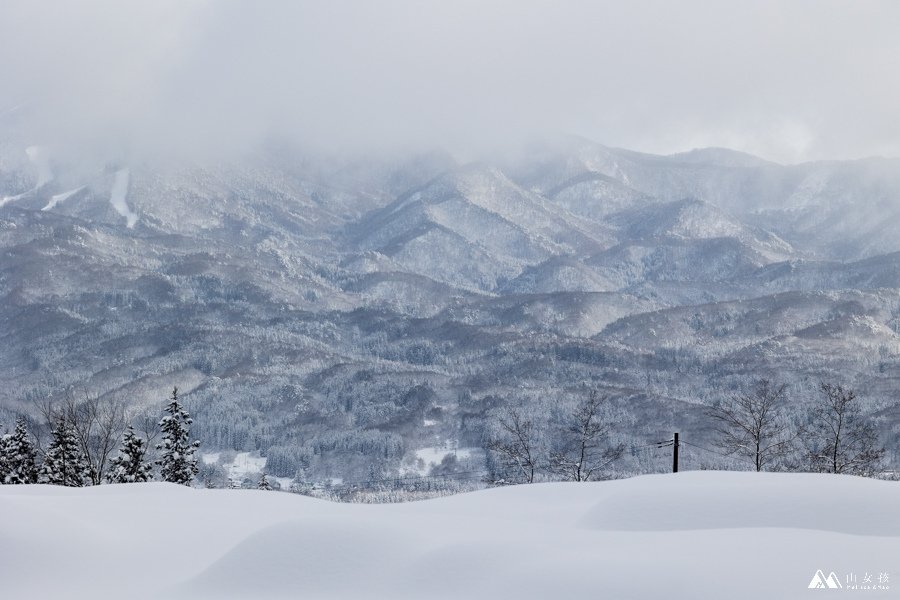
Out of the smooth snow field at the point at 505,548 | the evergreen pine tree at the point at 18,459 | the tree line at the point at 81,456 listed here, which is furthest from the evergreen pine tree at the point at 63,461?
the smooth snow field at the point at 505,548

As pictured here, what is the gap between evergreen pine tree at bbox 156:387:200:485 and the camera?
54344mm

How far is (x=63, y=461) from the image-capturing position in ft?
174

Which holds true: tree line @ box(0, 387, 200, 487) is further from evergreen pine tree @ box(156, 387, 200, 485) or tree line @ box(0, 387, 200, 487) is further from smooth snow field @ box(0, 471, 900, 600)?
smooth snow field @ box(0, 471, 900, 600)

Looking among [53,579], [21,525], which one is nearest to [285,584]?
[53,579]

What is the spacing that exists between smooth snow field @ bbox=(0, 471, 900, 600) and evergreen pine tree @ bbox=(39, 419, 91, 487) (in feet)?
94.3

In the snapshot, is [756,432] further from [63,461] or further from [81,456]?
[81,456]

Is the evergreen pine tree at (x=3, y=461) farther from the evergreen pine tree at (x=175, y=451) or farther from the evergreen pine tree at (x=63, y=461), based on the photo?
the evergreen pine tree at (x=175, y=451)

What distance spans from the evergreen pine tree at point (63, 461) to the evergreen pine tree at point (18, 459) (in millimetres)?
1734

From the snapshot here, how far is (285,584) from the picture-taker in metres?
19.3

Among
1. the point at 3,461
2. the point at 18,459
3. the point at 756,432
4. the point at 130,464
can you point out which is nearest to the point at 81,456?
the point at 18,459

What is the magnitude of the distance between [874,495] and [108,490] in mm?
24341

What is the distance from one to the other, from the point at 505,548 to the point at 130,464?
3945 cm

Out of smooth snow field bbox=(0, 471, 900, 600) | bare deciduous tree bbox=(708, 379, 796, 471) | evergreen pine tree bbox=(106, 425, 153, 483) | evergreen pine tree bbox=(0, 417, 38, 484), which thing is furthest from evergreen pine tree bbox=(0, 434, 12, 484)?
bare deciduous tree bbox=(708, 379, 796, 471)

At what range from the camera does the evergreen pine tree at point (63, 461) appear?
52000 millimetres
